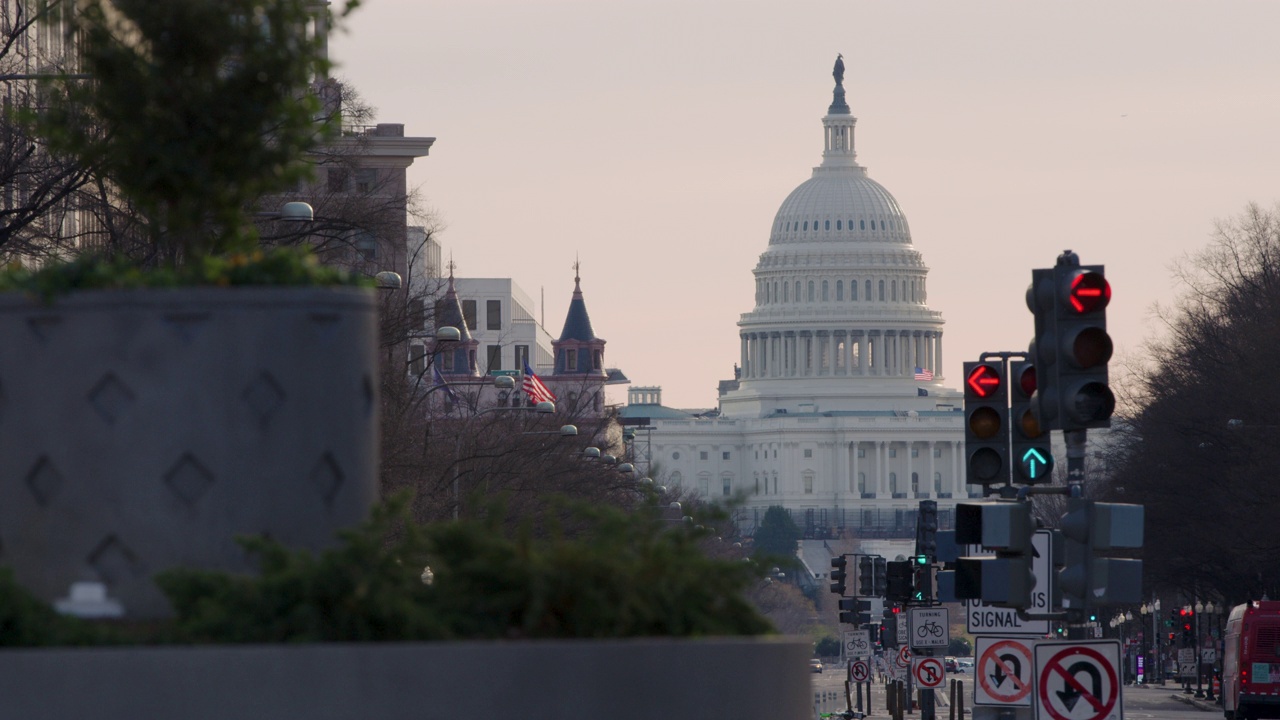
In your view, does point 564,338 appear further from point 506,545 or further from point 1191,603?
point 506,545

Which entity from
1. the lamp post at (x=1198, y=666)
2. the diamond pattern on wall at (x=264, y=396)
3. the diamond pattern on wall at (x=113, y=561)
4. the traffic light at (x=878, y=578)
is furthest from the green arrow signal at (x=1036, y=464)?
the lamp post at (x=1198, y=666)

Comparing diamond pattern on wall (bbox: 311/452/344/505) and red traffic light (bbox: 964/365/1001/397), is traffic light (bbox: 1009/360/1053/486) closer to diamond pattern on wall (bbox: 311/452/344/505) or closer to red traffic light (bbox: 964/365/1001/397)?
red traffic light (bbox: 964/365/1001/397)

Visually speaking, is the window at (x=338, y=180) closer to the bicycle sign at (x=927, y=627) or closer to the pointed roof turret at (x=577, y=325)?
the bicycle sign at (x=927, y=627)

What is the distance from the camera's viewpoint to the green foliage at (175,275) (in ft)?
27.2

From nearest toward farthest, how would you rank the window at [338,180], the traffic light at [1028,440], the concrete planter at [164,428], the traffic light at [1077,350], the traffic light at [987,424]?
1. the concrete planter at [164,428]
2. the traffic light at [1077,350]
3. the traffic light at [1028,440]
4. the traffic light at [987,424]
5. the window at [338,180]

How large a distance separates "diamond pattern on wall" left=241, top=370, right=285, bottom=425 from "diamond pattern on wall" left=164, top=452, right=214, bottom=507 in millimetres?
242

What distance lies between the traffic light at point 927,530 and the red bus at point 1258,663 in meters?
8.22

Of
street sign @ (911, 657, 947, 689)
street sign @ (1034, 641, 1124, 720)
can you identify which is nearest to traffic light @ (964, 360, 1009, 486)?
street sign @ (1034, 641, 1124, 720)

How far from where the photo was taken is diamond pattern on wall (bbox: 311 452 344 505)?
8289mm

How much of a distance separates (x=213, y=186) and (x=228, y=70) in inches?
28.8

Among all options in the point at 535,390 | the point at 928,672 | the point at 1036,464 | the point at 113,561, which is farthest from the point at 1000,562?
the point at 535,390

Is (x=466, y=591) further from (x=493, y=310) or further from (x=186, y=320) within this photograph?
(x=493, y=310)

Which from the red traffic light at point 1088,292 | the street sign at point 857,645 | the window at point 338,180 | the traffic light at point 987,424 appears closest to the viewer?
the red traffic light at point 1088,292

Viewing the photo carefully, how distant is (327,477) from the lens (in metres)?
8.34
